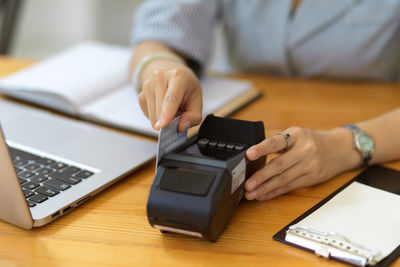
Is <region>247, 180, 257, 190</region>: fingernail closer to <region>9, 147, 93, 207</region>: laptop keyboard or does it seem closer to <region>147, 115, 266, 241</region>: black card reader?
<region>147, 115, 266, 241</region>: black card reader

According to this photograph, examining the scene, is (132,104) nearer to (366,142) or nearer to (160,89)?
(160,89)

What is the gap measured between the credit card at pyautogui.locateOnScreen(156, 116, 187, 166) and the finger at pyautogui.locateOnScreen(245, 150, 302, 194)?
0.31 ft

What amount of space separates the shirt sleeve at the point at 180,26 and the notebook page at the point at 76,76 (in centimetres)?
8

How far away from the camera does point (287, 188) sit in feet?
2.05

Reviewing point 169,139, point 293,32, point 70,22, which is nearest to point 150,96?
point 169,139

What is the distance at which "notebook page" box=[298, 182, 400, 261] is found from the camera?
52 cm

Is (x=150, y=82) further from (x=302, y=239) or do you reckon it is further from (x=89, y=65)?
(x=89, y=65)

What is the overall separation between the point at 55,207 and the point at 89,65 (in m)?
0.51

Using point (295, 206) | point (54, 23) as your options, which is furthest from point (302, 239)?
point (54, 23)

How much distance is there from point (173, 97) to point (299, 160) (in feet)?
0.59

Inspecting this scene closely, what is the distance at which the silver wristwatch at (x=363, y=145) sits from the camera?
689 millimetres

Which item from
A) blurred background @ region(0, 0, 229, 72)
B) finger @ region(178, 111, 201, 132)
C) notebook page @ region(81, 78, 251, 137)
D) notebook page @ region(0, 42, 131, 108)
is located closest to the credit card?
finger @ region(178, 111, 201, 132)

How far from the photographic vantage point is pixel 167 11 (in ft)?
3.22

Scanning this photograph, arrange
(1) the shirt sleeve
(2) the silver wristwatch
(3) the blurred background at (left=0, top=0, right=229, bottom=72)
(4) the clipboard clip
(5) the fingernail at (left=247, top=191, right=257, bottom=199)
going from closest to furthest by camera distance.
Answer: (4) the clipboard clip → (5) the fingernail at (left=247, top=191, right=257, bottom=199) → (2) the silver wristwatch → (1) the shirt sleeve → (3) the blurred background at (left=0, top=0, right=229, bottom=72)
